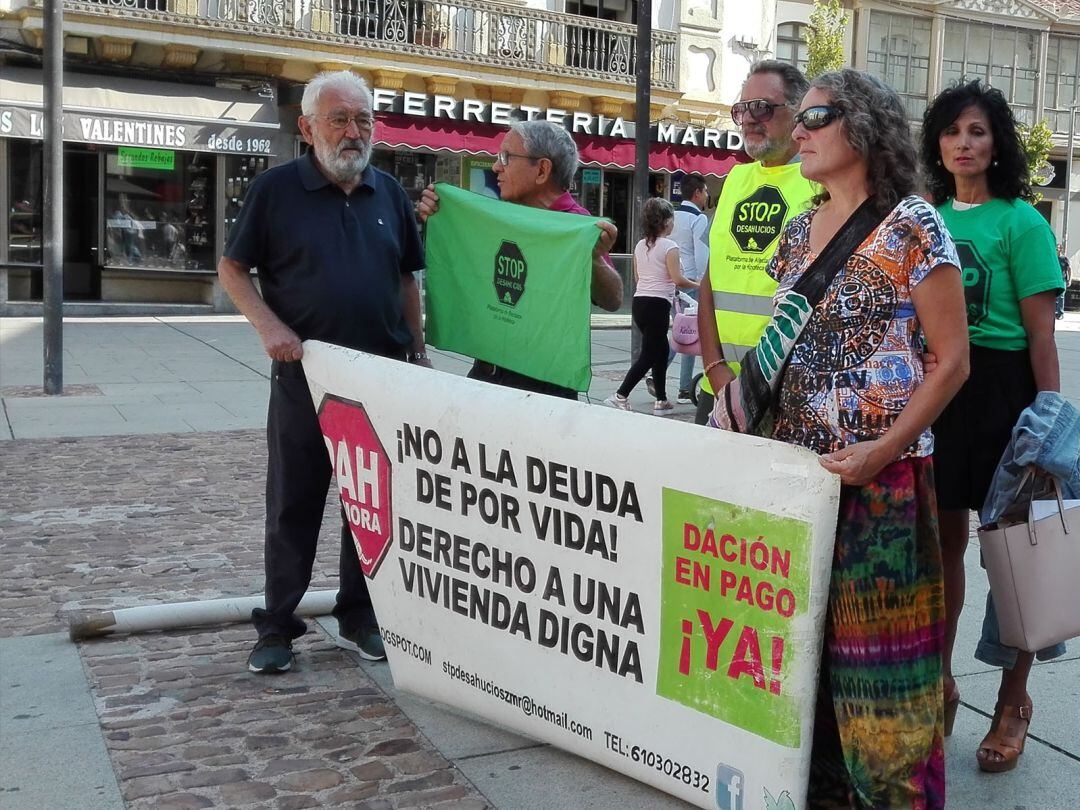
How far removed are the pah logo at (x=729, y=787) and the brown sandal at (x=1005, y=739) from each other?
982 mm

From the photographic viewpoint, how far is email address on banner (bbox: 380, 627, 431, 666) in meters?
3.94

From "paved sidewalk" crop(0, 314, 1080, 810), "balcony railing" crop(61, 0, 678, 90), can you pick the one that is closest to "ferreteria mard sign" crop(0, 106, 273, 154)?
"balcony railing" crop(61, 0, 678, 90)

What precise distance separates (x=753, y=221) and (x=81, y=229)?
18656 mm

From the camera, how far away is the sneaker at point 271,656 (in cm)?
435

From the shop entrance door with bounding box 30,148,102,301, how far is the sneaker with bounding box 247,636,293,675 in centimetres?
1748

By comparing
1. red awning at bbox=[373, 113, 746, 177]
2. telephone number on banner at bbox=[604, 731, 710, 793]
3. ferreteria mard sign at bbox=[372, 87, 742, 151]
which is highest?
ferreteria mard sign at bbox=[372, 87, 742, 151]

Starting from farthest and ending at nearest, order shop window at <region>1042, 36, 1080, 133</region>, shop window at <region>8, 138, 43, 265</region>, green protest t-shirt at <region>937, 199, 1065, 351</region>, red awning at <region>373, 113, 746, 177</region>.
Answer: shop window at <region>1042, 36, 1080, 133</region>
red awning at <region>373, 113, 746, 177</region>
shop window at <region>8, 138, 43, 265</region>
green protest t-shirt at <region>937, 199, 1065, 351</region>

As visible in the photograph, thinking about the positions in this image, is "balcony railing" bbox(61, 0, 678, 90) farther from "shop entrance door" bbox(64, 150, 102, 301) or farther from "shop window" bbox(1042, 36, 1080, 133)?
"shop window" bbox(1042, 36, 1080, 133)

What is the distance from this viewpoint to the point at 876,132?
9.78ft

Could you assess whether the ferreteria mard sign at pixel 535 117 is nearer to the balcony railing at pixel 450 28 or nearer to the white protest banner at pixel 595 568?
the balcony railing at pixel 450 28

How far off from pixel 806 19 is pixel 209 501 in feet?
94.7

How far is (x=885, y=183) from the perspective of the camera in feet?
9.86

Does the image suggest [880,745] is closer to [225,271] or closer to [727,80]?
[225,271]

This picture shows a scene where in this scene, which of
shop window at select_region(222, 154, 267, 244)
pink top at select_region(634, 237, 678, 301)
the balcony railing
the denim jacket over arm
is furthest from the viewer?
shop window at select_region(222, 154, 267, 244)
